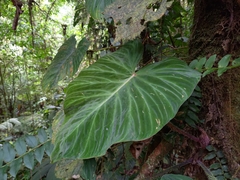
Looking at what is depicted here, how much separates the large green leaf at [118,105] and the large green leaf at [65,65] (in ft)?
1.28

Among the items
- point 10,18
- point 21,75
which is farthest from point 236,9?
point 21,75

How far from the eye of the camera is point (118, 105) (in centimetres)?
66

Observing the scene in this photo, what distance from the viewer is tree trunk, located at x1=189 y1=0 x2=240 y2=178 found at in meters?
0.79

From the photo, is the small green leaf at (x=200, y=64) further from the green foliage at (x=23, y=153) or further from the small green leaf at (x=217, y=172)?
the green foliage at (x=23, y=153)

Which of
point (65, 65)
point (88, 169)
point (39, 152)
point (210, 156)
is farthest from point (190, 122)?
point (65, 65)

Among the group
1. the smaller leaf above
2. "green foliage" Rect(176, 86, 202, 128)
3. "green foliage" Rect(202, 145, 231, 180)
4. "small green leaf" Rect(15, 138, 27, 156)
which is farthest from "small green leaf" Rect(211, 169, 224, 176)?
"small green leaf" Rect(15, 138, 27, 156)

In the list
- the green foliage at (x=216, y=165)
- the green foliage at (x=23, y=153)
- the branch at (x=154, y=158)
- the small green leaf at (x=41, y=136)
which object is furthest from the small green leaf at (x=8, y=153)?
the green foliage at (x=216, y=165)

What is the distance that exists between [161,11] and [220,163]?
0.54 m

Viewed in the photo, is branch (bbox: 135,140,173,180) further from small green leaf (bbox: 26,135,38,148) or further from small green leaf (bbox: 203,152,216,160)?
small green leaf (bbox: 26,135,38,148)

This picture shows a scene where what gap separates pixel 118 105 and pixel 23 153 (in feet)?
1.81

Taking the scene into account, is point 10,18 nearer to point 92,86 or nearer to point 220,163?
point 92,86

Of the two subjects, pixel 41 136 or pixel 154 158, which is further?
pixel 41 136

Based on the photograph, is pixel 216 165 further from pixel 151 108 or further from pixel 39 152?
pixel 39 152

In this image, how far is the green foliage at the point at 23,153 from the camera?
925mm
